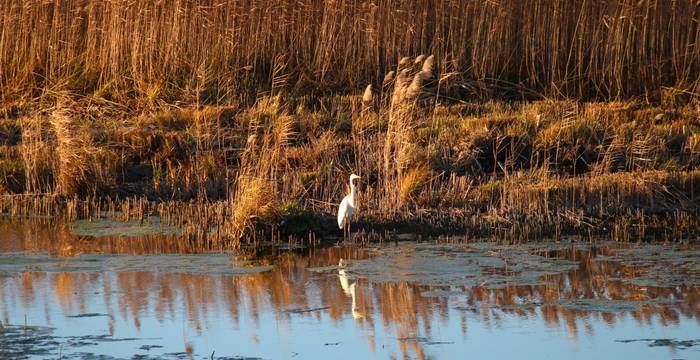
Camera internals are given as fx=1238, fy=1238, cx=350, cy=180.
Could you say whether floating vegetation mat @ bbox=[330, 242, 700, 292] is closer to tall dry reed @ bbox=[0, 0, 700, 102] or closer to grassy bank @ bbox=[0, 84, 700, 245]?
grassy bank @ bbox=[0, 84, 700, 245]

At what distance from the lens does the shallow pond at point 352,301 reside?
717cm

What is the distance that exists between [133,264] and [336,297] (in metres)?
1.92

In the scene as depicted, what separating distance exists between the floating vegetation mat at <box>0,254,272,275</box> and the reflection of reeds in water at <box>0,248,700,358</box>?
11cm

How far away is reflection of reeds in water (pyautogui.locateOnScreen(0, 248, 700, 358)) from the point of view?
780cm

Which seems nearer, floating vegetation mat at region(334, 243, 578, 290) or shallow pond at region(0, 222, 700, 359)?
shallow pond at region(0, 222, 700, 359)

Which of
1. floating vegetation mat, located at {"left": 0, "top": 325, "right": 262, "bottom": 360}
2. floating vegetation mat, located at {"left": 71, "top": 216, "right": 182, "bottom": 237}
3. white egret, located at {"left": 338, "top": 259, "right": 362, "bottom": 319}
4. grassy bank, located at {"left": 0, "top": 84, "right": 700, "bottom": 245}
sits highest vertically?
grassy bank, located at {"left": 0, "top": 84, "right": 700, "bottom": 245}

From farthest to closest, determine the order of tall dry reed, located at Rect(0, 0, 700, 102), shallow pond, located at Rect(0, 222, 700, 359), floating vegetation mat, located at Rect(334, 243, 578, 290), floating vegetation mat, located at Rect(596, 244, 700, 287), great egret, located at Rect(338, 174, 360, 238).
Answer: tall dry reed, located at Rect(0, 0, 700, 102)
great egret, located at Rect(338, 174, 360, 238)
floating vegetation mat, located at Rect(334, 243, 578, 290)
floating vegetation mat, located at Rect(596, 244, 700, 287)
shallow pond, located at Rect(0, 222, 700, 359)

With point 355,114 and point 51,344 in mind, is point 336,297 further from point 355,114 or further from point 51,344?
point 355,114

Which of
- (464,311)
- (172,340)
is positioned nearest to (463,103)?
(464,311)

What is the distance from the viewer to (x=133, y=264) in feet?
31.3

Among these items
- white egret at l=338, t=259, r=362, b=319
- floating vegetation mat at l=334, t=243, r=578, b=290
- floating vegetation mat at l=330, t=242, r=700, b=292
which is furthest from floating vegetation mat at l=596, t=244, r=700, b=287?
white egret at l=338, t=259, r=362, b=319

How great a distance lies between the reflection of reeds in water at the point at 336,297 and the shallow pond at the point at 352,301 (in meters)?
0.01

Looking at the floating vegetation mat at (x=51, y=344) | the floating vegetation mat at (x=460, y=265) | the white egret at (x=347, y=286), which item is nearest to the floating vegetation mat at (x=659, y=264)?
the floating vegetation mat at (x=460, y=265)

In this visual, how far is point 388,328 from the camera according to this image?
764 cm
